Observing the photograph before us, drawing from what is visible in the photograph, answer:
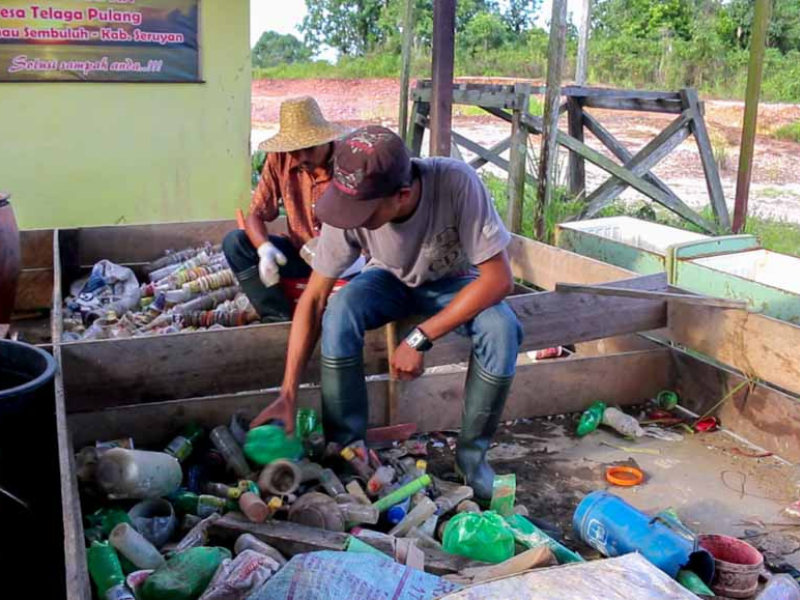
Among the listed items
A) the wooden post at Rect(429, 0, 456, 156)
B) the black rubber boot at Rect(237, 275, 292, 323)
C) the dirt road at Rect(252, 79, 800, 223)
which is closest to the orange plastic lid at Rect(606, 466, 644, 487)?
the black rubber boot at Rect(237, 275, 292, 323)

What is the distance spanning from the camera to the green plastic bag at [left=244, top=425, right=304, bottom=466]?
10.9 feet

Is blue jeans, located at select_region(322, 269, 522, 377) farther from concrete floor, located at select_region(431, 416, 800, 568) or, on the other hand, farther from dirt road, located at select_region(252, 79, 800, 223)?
dirt road, located at select_region(252, 79, 800, 223)

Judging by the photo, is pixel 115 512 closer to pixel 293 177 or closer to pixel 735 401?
pixel 293 177

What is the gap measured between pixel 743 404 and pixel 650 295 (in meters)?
0.63

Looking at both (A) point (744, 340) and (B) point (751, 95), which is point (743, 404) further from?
(B) point (751, 95)

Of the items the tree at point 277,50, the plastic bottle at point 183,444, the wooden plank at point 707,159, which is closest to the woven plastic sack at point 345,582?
the plastic bottle at point 183,444

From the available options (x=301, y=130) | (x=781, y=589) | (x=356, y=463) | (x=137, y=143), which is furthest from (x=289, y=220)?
(x=137, y=143)

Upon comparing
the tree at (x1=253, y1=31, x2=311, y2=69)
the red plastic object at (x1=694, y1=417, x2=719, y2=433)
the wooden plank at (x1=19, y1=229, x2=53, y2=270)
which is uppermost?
the tree at (x1=253, y1=31, x2=311, y2=69)

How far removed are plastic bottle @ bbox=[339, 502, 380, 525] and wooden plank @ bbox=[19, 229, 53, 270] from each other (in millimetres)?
3608

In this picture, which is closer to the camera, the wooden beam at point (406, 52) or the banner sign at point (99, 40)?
the banner sign at point (99, 40)

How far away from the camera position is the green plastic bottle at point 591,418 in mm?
4145

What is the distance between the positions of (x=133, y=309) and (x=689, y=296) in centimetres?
313

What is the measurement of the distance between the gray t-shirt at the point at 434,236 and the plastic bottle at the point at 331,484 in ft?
2.42

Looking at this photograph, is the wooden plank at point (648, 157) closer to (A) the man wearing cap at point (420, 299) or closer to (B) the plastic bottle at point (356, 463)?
(A) the man wearing cap at point (420, 299)
